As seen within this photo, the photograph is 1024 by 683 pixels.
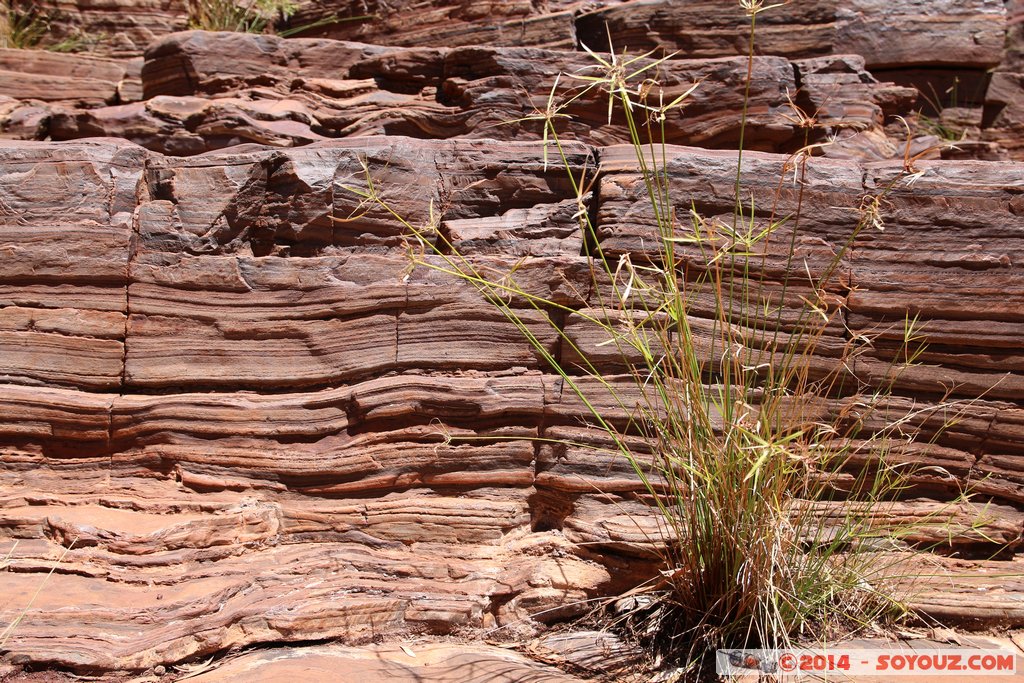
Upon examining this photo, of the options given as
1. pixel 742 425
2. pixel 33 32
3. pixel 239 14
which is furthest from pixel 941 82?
pixel 33 32

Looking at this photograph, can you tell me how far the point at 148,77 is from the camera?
13.1 ft

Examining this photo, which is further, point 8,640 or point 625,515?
point 625,515

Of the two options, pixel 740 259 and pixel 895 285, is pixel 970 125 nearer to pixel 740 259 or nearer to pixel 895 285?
pixel 895 285

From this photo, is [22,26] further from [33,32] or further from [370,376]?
[370,376]

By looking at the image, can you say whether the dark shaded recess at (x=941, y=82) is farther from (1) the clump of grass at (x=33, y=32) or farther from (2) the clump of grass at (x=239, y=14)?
(1) the clump of grass at (x=33, y=32)

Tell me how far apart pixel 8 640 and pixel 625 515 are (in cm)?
174

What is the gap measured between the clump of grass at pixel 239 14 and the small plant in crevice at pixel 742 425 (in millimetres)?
2370

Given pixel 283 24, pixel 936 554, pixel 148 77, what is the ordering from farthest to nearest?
pixel 283 24, pixel 148 77, pixel 936 554

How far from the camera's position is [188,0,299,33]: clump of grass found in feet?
15.1

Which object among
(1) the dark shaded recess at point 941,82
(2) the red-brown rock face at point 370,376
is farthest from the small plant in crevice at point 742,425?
(1) the dark shaded recess at point 941,82

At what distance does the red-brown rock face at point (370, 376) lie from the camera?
2.44 metres

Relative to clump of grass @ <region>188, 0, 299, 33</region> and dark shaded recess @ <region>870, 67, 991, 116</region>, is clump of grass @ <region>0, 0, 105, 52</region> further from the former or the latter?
dark shaded recess @ <region>870, 67, 991, 116</region>

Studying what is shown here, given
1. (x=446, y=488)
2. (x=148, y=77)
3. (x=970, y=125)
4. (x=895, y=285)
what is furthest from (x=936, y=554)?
(x=148, y=77)

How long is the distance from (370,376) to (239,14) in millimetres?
2948
